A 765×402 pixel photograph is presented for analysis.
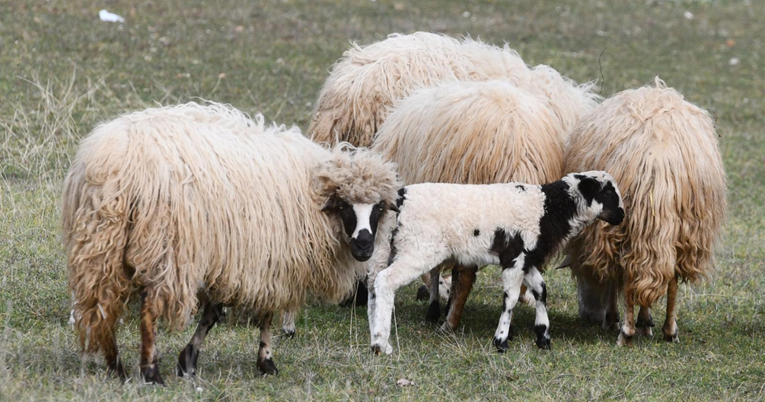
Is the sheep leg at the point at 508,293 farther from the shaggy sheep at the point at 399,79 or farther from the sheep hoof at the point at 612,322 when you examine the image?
the shaggy sheep at the point at 399,79

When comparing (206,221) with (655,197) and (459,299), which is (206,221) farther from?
(655,197)

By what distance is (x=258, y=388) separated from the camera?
569cm

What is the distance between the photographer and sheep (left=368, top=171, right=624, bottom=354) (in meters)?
6.52

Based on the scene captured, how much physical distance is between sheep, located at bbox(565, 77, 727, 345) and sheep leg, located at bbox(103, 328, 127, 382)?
3351 mm

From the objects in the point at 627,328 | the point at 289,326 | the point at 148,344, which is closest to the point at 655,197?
the point at 627,328

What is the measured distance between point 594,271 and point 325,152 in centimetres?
221

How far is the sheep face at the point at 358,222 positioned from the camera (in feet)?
19.8

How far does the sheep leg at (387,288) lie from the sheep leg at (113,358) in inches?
66.4

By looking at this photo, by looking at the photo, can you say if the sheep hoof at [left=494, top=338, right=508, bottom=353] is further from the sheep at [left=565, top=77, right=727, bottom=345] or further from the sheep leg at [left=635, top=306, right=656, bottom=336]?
the sheep leg at [left=635, top=306, right=656, bottom=336]

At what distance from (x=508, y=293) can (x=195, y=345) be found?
212cm

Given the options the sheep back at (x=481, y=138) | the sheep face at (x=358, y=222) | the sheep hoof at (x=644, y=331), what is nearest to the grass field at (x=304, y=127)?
the sheep hoof at (x=644, y=331)

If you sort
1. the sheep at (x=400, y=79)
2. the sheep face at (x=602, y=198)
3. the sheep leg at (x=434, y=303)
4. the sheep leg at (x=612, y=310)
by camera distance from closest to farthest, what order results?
the sheep face at (x=602, y=198) < the sheep leg at (x=612, y=310) < the sheep leg at (x=434, y=303) < the sheep at (x=400, y=79)

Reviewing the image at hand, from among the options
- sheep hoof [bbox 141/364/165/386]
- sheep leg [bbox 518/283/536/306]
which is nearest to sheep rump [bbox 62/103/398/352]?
sheep hoof [bbox 141/364/165/386]

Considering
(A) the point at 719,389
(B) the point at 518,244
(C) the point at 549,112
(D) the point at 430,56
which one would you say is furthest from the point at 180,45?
(A) the point at 719,389
